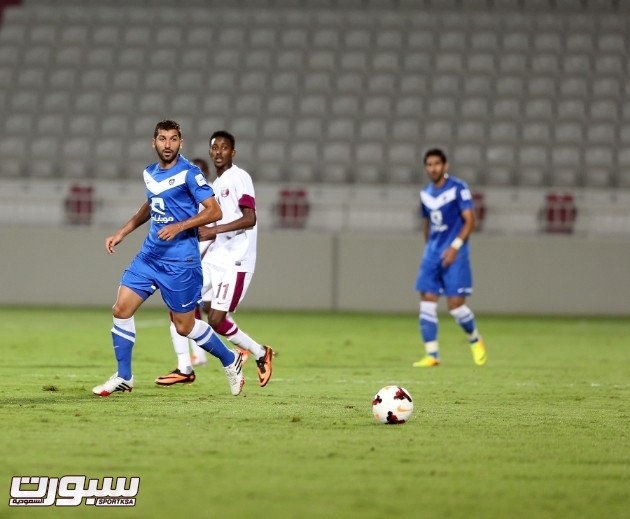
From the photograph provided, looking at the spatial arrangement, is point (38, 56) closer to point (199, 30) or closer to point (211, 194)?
point (199, 30)

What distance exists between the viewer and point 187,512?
16.7 feet

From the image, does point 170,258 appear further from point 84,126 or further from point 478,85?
point 478,85

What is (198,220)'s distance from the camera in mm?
8883

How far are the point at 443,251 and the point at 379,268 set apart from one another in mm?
8990

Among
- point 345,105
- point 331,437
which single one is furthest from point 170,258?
point 345,105

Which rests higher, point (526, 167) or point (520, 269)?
point (526, 167)

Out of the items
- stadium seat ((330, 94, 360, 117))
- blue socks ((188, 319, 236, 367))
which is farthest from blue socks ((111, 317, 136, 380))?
stadium seat ((330, 94, 360, 117))

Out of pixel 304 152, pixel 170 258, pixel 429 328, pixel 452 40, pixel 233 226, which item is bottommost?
pixel 429 328

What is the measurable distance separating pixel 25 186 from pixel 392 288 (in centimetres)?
687

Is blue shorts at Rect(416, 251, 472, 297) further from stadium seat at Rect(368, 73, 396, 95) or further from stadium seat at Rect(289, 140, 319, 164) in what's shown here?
stadium seat at Rect(368, 73, 396, 95)

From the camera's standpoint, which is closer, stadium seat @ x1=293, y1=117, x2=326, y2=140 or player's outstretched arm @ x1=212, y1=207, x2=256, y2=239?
player's outstretched arm @ x1=212, y1=207, x2=256, y2=239

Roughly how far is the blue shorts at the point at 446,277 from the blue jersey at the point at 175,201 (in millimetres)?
4487

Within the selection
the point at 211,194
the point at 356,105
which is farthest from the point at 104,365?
the point at 356,105

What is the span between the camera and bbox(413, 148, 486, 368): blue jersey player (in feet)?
42.0
